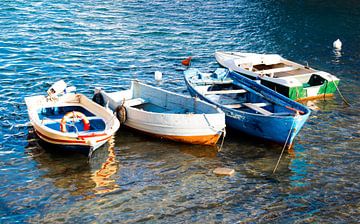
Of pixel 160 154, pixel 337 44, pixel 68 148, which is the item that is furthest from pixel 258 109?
pixel 337 44

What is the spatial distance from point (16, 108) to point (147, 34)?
1772 cm

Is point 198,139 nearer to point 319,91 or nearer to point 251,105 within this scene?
point 251,105

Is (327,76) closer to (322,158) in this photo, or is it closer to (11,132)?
(322,158)

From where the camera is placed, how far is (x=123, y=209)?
18047 millimetres

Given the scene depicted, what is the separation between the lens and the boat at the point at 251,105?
22094mm

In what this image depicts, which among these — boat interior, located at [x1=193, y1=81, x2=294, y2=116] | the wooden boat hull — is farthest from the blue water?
boat interior, located at [x1=193, y1=81, x2=294, y2=116]

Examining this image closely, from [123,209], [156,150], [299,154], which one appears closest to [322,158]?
[299,154]

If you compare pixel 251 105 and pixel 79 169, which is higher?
pixel 251 105

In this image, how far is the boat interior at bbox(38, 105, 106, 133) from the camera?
22567 millimetres

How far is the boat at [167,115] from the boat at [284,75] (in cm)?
651

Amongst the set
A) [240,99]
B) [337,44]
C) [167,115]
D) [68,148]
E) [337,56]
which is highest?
[337,44]

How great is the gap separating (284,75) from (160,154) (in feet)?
39.9

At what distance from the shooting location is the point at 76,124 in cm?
2309

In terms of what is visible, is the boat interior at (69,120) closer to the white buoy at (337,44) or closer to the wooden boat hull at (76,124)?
the wooden boat hull at (76,124)
